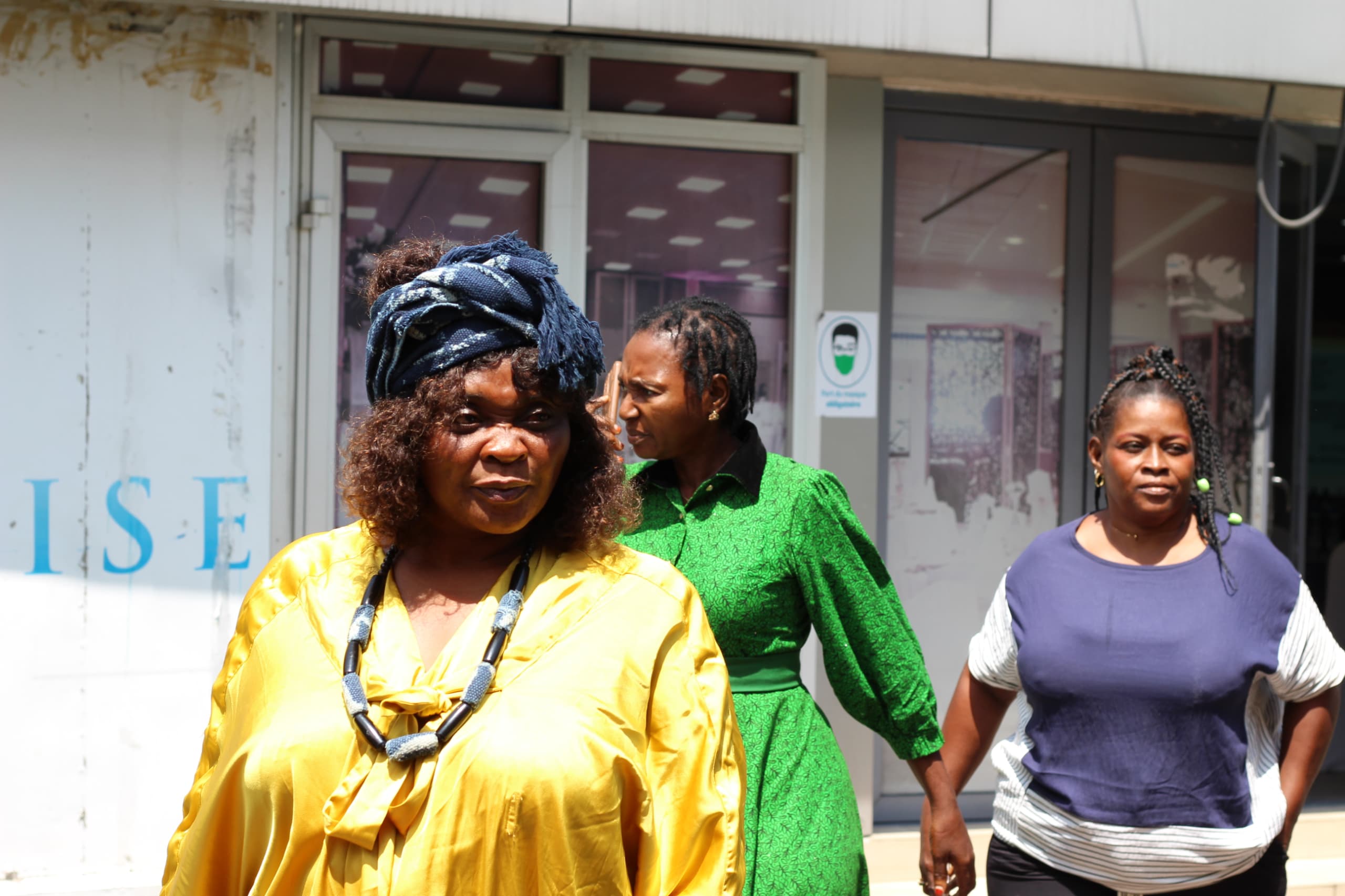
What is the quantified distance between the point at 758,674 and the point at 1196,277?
4033 mm

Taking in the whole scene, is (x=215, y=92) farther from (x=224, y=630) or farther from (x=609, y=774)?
(x=609, y=774)

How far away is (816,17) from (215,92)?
2072 mm

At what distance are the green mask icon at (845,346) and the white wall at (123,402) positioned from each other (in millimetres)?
Answer: 2095

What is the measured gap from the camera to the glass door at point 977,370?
18.6ft

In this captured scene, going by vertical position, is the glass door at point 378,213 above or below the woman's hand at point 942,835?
above

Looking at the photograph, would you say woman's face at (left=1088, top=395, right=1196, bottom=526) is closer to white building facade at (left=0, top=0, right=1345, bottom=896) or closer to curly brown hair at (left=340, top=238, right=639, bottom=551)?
curly brown hair at (left=340, top=238, right=639, bottom=551)

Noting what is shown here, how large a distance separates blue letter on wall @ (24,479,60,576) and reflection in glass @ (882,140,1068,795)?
3.22 m

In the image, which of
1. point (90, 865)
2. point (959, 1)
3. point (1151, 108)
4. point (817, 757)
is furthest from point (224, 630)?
point (1151, 108)

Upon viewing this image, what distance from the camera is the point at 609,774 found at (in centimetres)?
182

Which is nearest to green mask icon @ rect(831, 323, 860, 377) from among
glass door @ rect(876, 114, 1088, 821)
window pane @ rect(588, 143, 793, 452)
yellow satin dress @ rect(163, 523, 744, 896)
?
window pane @ rect(588, 143, 793, 452)

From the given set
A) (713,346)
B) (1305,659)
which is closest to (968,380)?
(1305,659)

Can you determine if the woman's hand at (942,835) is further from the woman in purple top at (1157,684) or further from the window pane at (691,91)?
the window pane at (691,91)

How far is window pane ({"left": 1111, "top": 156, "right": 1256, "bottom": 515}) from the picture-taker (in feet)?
19.4

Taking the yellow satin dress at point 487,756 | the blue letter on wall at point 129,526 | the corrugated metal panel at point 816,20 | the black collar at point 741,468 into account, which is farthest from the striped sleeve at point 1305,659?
the blue letter on wall at point 129,526
